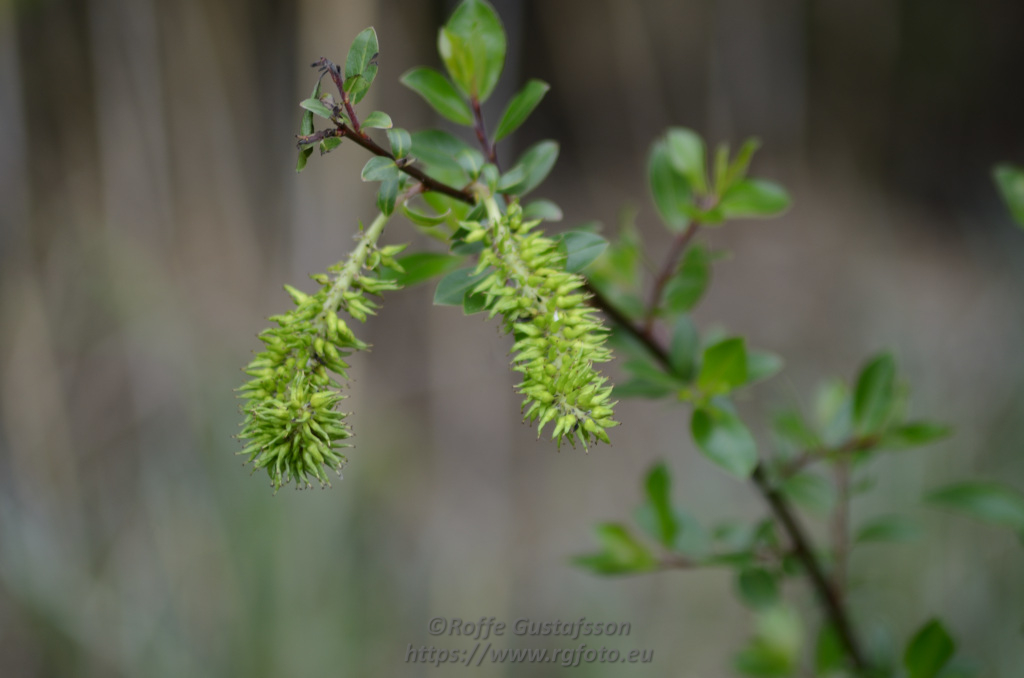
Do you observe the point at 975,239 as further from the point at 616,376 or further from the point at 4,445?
the point at 4,445

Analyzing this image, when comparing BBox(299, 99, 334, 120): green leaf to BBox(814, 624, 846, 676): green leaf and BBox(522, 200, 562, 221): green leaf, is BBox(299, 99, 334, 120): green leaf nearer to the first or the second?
BBox(522, 200, 562, 221): green leaf

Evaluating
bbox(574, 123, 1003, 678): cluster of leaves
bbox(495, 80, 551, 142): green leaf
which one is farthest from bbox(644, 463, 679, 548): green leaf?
bbox(495, 80, 551, 142): green leaf

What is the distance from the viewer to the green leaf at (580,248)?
1.21ft

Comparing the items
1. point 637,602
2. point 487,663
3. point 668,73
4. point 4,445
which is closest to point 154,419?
point 4,445

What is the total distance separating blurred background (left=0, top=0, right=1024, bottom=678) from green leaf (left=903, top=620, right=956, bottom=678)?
856 millimetres

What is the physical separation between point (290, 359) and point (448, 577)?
164cm

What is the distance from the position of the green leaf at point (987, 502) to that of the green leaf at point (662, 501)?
222 millimetres

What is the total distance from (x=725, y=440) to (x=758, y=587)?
18 cm

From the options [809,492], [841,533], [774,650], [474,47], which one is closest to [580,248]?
[474,47]

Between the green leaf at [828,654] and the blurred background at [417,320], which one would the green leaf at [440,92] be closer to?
the green leaf at [828,654]

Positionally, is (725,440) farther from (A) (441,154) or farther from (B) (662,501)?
(A) (441,154)

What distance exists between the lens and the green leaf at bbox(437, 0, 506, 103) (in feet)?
1.40

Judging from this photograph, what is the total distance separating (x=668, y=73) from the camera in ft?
8.09

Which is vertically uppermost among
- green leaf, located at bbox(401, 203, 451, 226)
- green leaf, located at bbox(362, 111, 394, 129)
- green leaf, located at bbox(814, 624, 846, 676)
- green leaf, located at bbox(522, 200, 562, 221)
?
green leaf, located at bbox(362, 111, 394, 129)
